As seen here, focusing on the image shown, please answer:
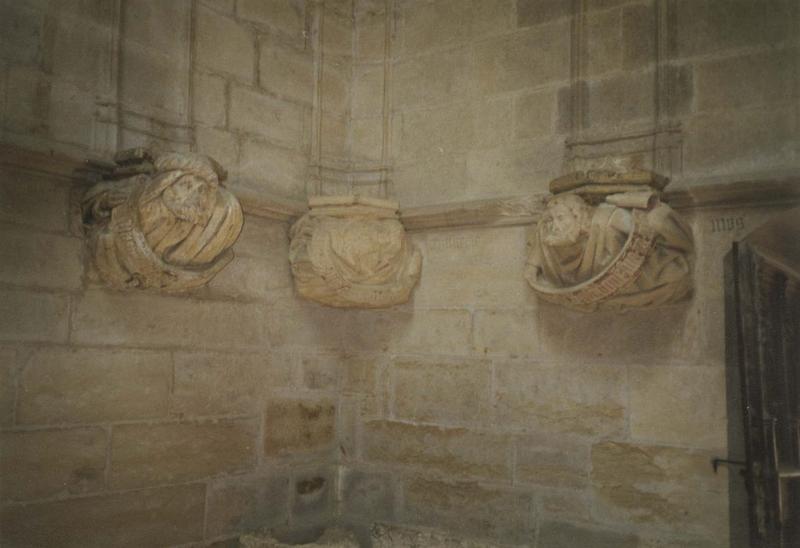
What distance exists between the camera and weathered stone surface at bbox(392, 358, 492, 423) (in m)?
3.79

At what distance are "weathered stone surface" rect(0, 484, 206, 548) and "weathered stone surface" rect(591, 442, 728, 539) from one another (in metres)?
1.76

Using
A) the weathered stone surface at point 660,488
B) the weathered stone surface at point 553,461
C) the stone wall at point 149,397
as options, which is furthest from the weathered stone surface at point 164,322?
the weathered stone surface at point 660,488

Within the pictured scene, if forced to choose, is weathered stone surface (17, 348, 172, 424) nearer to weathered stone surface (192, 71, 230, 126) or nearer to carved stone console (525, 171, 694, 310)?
weathered stone surface (192, 71, 230, 126)

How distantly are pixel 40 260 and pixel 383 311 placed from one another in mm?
1705

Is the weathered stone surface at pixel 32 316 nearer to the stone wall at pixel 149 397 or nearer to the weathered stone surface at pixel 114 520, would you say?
the stone wall at pixel 149 397

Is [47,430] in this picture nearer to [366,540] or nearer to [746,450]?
[366,540]

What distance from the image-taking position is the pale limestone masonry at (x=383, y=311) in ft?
10.2

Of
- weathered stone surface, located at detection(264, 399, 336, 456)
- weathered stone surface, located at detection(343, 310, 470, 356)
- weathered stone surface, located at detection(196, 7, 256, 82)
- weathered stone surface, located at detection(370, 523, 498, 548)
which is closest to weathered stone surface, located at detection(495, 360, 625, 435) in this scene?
weathered stone surface, located at detection(343, 310, 470, 356)

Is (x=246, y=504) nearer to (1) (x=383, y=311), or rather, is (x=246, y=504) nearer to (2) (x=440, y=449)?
(2) (x=440, y=449)

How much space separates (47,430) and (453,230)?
79.0 inches

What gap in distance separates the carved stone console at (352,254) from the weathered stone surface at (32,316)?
1159mm

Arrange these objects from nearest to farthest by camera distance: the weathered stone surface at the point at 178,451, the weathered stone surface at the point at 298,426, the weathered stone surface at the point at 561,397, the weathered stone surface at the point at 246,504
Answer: the weathered stone surface at the point at 178,451, the weathered stone surface at the point at 561,397, the weathered stone surface at the point at 246,504, the weathered stone surface at the point at 298,426

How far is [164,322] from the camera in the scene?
344cm

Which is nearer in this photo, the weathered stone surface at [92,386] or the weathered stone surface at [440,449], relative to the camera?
the weathered stone surface at [92,386]
